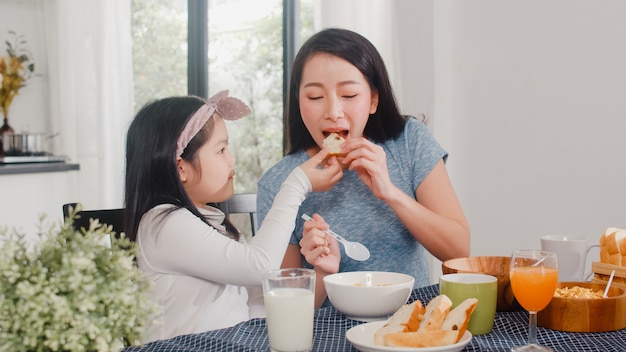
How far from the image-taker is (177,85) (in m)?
4.28

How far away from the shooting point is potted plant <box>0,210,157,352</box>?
706 millimetres

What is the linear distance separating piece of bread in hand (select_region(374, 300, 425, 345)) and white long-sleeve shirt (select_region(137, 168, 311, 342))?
0.42 m

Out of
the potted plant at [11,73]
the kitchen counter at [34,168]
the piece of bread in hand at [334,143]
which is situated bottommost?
the kitchen counter at [34,168]

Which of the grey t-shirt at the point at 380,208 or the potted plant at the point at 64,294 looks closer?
the potted plant at the point at 64,294

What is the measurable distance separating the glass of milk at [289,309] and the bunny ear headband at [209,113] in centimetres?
62

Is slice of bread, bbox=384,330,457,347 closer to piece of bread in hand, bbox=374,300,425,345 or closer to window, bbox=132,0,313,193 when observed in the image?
piece of bread in hand, bbox=374,300,425,345

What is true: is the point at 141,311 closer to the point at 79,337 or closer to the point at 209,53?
the point at 79,337

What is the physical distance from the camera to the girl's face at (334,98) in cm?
167

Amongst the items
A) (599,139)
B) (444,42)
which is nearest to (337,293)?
(599,139)

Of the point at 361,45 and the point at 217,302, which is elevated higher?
the point at 361,45

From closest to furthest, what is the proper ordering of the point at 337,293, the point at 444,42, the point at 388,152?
the point at 337,293, the point at 388,152, the point at 444,42

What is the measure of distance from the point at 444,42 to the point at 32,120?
8.65 ft

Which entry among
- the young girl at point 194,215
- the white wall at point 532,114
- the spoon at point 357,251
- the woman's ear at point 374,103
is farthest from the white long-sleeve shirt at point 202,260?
the white wall at point 532,114

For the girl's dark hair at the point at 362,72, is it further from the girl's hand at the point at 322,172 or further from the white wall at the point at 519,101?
the white wall at the point at 519,101
